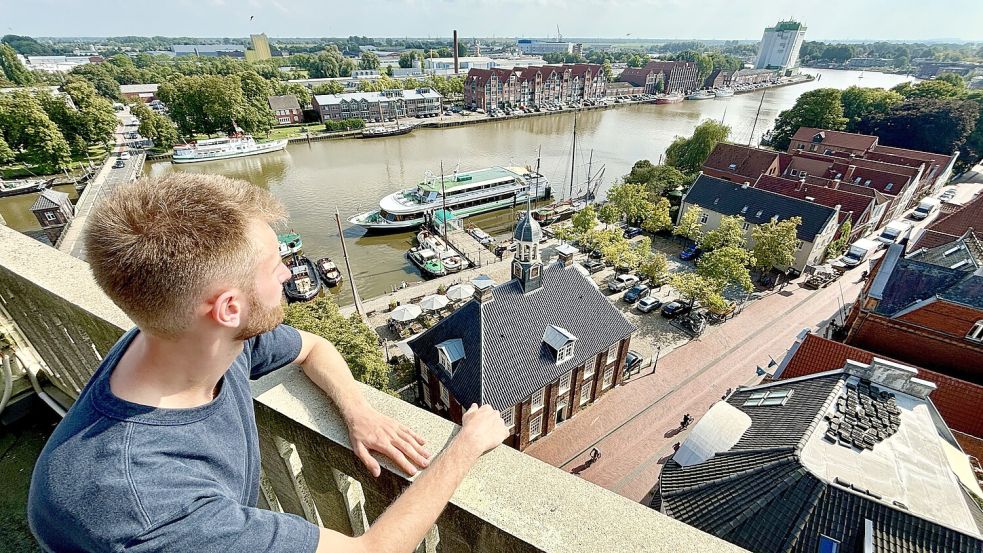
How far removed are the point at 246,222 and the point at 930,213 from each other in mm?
55583

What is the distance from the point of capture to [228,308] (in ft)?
5.78

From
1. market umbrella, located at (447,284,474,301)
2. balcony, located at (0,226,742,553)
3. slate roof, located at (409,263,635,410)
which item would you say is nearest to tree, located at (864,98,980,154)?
slate roof, located at (409,263,635,410)

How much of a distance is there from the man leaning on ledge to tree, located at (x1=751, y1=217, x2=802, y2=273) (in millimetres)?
29750

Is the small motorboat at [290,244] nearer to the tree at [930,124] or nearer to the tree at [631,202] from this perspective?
the tree at [631,202]

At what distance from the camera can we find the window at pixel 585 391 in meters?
17.6

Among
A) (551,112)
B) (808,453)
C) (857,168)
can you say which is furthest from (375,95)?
(808,453)

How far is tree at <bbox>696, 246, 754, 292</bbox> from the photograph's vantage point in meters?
23.5

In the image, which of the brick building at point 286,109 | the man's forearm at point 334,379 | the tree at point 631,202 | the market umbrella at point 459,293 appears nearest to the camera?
the man's forearm at point 334,379

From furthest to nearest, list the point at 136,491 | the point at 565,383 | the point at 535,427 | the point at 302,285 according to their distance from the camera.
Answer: the point at 302,285, the point at 535,427, the point at 565,383, the point at 136,491

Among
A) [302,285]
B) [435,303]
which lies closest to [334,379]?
[435,303]

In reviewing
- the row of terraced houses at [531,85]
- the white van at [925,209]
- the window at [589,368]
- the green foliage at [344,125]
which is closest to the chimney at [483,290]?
the window at [589,368]

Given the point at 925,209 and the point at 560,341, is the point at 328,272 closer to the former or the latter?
the point at 560,341

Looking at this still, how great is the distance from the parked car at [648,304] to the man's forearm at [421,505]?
79.0ft

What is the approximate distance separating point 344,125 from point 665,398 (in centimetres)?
6594
